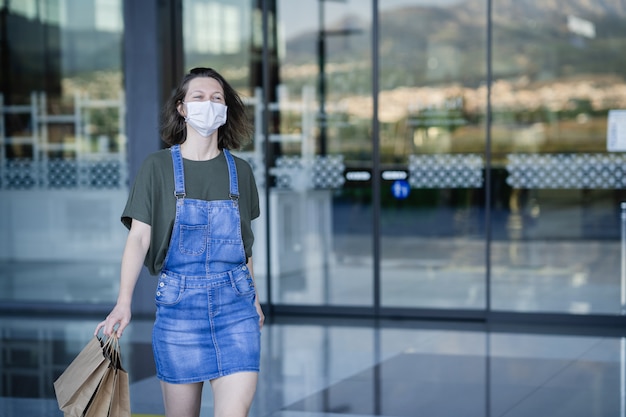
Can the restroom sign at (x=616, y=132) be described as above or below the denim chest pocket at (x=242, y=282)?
above

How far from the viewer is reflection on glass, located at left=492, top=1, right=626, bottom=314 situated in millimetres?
8609

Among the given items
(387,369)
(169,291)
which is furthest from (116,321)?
(387,369)

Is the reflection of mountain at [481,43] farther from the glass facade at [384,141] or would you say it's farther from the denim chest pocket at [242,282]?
the denim chest pocket at [242,282]

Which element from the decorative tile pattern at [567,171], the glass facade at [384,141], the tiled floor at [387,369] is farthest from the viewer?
the glass facade at [384,141]

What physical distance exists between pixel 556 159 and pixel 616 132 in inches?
22.6

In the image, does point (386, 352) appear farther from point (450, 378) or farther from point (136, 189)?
point (136, 189)

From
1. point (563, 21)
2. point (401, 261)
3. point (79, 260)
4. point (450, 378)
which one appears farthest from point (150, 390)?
point (563, 21)

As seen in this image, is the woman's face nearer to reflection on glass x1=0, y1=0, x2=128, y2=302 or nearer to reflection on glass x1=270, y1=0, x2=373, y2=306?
reflection on glass x1=270, y1=0, x2=373, y2=306

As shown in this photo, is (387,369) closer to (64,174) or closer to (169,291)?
(169,291)

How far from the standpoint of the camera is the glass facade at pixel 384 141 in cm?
873

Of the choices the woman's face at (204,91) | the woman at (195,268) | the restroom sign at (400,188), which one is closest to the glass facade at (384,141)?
the restroom sign at (400,188)

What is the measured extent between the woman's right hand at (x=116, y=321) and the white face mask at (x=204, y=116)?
0.69m

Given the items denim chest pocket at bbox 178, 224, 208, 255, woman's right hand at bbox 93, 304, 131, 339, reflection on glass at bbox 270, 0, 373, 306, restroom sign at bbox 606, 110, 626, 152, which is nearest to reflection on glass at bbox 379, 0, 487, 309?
reflection on glass at bbox 270, 0, 373, 306

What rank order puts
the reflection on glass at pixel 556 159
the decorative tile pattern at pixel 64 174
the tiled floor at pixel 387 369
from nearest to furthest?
the tiled floor at pixel 387 369 → the reflection on glass at pixel 556 159 → the decorative tile pattern at pixel 64 174
